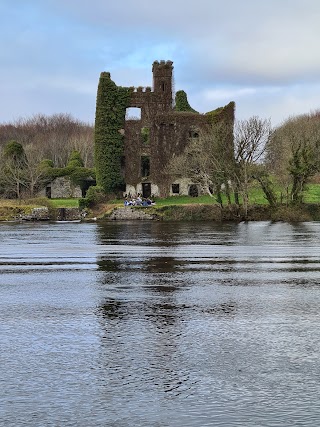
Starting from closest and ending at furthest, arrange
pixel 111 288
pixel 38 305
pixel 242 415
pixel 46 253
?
pixel 242 415
pixel 38 305
pixel 111 288
pixel 46 253

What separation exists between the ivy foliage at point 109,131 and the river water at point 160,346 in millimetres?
60042

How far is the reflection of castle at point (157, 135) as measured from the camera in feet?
283

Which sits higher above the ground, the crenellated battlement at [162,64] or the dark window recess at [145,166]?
the crenellated battlement at [162,64]

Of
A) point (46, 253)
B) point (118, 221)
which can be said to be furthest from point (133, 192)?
point (46, 253)

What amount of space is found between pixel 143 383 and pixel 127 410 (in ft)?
3.83

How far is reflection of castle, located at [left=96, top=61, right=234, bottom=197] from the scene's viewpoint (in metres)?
86.4

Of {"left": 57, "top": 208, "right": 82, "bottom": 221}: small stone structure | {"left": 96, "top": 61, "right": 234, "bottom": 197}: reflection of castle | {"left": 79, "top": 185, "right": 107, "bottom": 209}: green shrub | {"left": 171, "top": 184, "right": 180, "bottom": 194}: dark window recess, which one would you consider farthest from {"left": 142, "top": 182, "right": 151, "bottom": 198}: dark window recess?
{"left": 57, "top": 208, "right": 82, "bottom": 221}: small stone structure

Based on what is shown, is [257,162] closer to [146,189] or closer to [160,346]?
[146,189]

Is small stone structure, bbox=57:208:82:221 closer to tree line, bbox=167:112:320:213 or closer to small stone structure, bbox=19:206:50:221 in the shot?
small stone structure, bbox=19:206:50:221

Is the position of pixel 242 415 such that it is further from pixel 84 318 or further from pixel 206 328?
pixel 84 318

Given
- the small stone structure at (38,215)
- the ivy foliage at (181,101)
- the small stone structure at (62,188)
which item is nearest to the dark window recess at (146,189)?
the ivy foliage at (181,101)

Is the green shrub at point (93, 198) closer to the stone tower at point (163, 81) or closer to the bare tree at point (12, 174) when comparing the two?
the bare tree at point (12, 174)

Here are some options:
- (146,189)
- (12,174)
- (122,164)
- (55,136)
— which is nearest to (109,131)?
(122,164)

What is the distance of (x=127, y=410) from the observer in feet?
31.0
